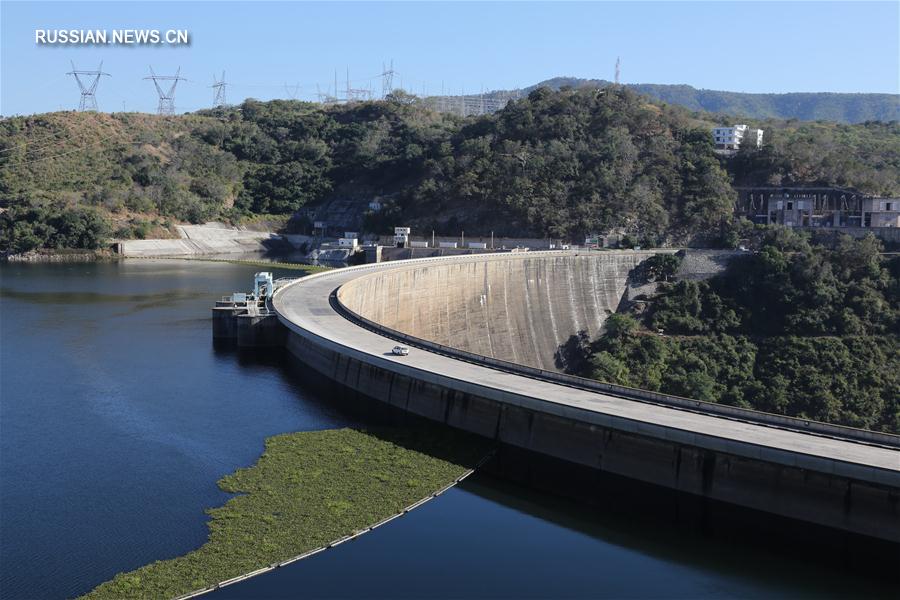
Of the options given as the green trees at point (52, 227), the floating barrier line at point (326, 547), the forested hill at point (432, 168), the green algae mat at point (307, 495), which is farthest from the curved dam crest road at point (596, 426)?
the green trees at point (52, 227)

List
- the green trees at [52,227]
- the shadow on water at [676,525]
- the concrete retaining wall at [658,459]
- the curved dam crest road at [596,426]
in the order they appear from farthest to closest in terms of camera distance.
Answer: the green trees at [52,227], the curved dam crest road at [596,426], the concrete retaining wall at [658,459], the shadow on water at [676,525]

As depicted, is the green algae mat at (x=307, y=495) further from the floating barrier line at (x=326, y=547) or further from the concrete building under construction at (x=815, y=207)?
the concrete building under construction at (x=815, y=207)

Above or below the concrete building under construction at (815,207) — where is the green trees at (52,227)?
below

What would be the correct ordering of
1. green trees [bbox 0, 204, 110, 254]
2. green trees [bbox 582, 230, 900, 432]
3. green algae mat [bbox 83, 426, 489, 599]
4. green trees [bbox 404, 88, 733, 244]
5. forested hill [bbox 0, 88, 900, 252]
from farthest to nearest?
green trees [bbox 0, 204, 110, 254], forested hill [bbox 0, 88, 900, 252], green trees [bbox 404, 88, 733, 244], green trees [bbox 582, 230, 900, 432], green algae mat [bbox 83, 426, 489, 599]

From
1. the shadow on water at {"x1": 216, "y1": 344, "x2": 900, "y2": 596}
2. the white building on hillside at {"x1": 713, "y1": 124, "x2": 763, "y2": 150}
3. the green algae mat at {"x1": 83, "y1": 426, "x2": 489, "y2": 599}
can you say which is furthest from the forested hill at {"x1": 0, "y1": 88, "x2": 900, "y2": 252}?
the shadow on water at {"x1": 216, "y1": 344, "x2": 900, "y2": 596}

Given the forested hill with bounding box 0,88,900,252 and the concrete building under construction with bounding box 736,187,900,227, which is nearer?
the concrete building under construction with bounding box 736,187,900,227

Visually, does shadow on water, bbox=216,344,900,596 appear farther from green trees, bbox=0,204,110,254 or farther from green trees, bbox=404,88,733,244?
green trees, bbox=0,204,110,254
